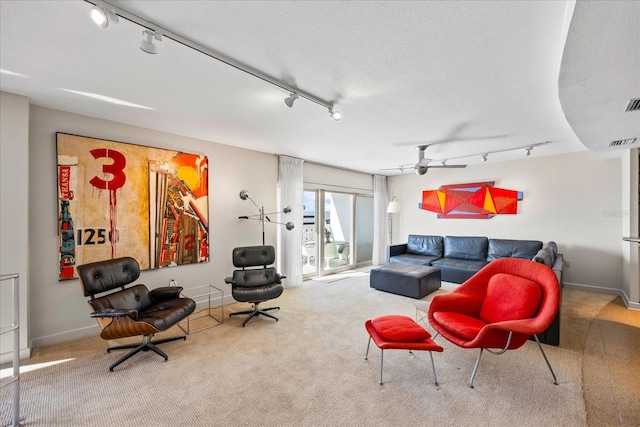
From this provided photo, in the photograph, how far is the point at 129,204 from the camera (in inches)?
132

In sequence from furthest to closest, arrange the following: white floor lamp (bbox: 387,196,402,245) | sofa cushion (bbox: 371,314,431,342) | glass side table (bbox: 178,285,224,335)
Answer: white floor lamp (bbox: 387,196,402,245) < glass side table (bbox: 178,285,224,335) < sofa cushion (bbox: 371,314,431,342)

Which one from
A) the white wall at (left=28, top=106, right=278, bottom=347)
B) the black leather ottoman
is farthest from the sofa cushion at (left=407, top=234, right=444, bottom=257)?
the white wall at (left=28, top=106, right=278, bottom=347)

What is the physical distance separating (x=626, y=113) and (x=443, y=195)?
13.2 feet

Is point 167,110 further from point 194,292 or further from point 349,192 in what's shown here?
point 349,192

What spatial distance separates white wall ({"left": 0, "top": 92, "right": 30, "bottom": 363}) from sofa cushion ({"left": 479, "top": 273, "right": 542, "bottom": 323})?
15.0 ft

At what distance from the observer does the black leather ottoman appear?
4418mm

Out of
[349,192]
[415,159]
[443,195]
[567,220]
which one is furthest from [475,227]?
[349,192]

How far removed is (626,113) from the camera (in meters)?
2.56

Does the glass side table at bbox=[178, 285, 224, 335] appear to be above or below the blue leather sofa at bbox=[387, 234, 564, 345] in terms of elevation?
below

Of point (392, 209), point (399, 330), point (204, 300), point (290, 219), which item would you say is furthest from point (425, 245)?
point (204, 300)

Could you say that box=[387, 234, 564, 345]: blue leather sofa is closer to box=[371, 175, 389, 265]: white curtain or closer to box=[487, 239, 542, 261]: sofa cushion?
box=[487, 239, 542, 261]: sofa cushion

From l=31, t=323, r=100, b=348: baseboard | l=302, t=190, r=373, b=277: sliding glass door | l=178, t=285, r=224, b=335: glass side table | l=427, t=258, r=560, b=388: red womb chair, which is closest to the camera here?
l=427, t=258, r=560, b=388: red womb chair

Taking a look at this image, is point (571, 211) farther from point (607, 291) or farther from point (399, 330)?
point (399, 330)

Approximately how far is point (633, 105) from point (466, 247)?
3.89m
